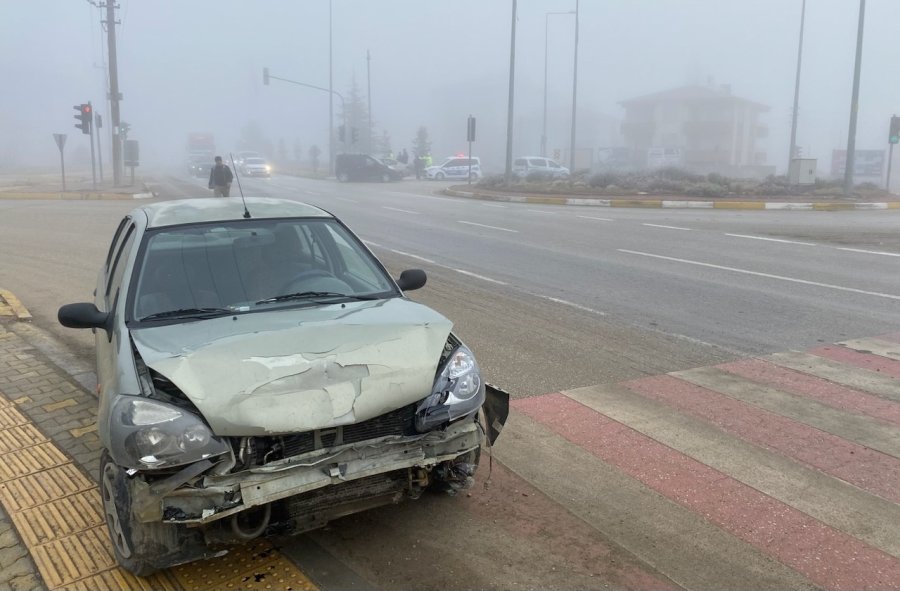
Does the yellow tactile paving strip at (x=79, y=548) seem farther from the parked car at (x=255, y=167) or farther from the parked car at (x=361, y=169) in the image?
the parked car at (x=255, y=167)

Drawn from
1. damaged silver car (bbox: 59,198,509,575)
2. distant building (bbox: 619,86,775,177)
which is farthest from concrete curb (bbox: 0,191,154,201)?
distant building (bbox: 619,86,775,177)

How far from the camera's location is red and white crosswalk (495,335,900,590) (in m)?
3.37

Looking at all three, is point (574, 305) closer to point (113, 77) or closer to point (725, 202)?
point (725, 202)

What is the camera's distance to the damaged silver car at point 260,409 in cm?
284

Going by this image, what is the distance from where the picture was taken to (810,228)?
1680 centimetres

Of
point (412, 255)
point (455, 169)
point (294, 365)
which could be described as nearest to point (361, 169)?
point (455, 169)

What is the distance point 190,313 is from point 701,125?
246 ft

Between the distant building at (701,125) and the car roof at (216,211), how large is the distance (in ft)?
223

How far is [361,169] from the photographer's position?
4253 centimetres

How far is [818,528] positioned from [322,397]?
2547mm

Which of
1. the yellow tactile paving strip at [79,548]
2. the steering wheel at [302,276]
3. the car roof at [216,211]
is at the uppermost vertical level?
the car roof at [216,211]

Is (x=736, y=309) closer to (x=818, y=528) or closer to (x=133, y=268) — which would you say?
(x=818, y=528)

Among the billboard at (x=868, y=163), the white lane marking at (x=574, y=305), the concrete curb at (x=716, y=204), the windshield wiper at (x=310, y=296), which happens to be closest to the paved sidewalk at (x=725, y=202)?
the concrete curb at (x=716, y=204)

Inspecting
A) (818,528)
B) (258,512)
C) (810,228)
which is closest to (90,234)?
(258,512)
